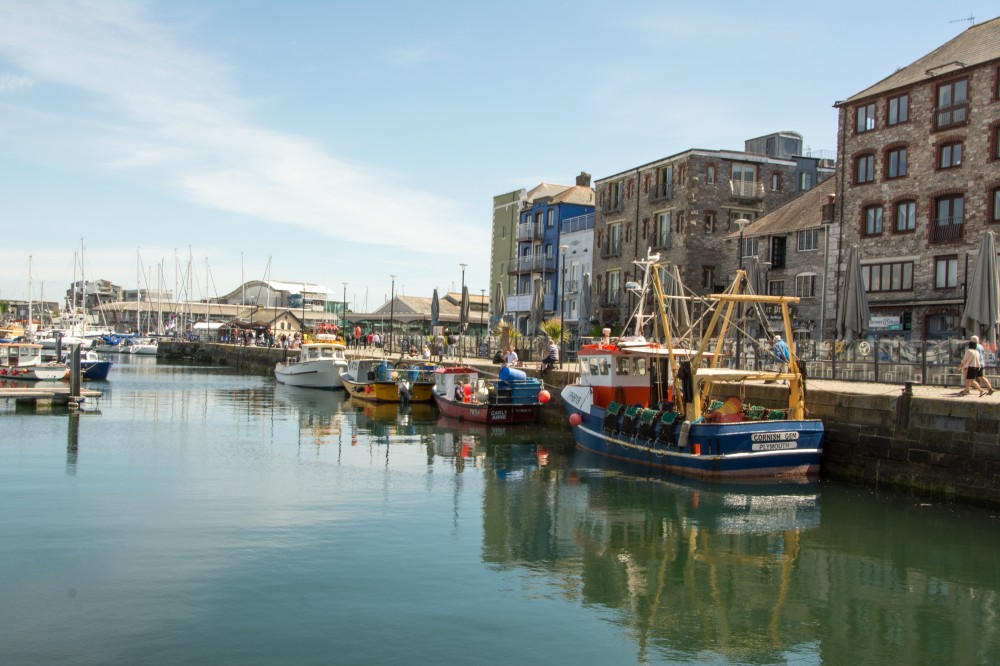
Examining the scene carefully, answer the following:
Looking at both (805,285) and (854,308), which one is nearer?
(854,308)

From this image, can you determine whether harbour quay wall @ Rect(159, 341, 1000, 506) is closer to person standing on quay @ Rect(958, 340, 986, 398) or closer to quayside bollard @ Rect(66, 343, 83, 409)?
person standing on quay @ Rect(958, 340, 986, 398)

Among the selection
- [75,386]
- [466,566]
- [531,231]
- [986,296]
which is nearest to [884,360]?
[986,296]

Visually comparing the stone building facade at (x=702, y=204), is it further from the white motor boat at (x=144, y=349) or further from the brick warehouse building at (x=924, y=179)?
the white motor boat at (x=144, y=349)

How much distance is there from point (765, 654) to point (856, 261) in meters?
19.3

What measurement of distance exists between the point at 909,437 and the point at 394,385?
2855 centimetres

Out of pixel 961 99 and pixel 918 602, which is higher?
pixel 961 99

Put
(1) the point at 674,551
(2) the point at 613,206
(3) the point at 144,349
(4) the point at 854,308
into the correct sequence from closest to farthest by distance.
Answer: (1) the point at 674,551 < (4) the point at 854,308 < (2) the point at 613,206 < (3) the point at 144,349

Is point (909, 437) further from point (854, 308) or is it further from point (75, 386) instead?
point (75, 386)

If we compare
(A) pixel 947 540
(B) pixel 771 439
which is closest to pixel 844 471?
(B) pixel 771 439

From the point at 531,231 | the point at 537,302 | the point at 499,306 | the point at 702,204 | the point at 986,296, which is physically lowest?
the point at 986,296

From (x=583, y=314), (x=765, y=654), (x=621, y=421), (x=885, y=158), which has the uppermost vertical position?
→ (x=885, y=158)

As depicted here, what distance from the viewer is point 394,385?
45219 mm

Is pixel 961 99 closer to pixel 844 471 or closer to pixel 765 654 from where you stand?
pixel 844 471

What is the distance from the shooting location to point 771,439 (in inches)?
857
